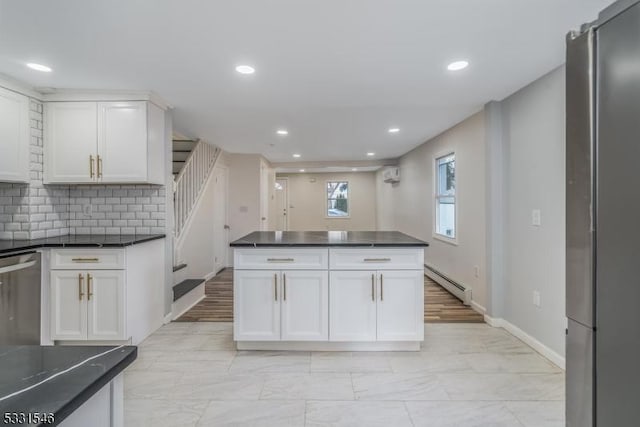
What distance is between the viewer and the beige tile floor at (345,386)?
1.90 m

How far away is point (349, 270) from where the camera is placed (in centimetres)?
270

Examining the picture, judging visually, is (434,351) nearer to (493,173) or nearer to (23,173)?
(493,173)

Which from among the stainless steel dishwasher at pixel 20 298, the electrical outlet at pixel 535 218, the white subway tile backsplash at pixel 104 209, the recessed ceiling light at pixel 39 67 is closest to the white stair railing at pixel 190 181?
the white subway tile backsplash at pixel 104 209

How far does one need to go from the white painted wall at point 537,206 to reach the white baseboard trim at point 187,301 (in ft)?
11.6

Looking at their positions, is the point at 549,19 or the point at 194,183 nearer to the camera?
the point at 549,19

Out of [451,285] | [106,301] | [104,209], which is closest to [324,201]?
[451,285]

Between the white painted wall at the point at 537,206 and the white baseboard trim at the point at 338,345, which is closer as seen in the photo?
the white painted wall at the point at 537,206

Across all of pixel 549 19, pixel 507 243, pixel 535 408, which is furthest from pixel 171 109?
pixel 535 408

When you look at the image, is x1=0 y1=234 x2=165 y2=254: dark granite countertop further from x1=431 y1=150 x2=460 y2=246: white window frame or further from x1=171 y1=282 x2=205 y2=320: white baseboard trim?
x1=431 y1=150 x2=460 y2=246: white window frame

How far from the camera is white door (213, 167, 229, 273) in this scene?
585cm

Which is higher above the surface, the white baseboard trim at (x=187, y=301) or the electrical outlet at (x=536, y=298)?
the electrical outlet at (x=536, y=298)

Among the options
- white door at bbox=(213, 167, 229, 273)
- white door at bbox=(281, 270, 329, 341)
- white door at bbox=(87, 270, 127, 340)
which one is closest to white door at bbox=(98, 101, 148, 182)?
white door at bbox=(87, 270, 127, 340)

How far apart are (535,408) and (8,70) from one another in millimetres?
4508

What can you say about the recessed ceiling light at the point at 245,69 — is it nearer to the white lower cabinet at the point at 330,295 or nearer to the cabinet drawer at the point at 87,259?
the white lower cabinet at the point at 330,295
